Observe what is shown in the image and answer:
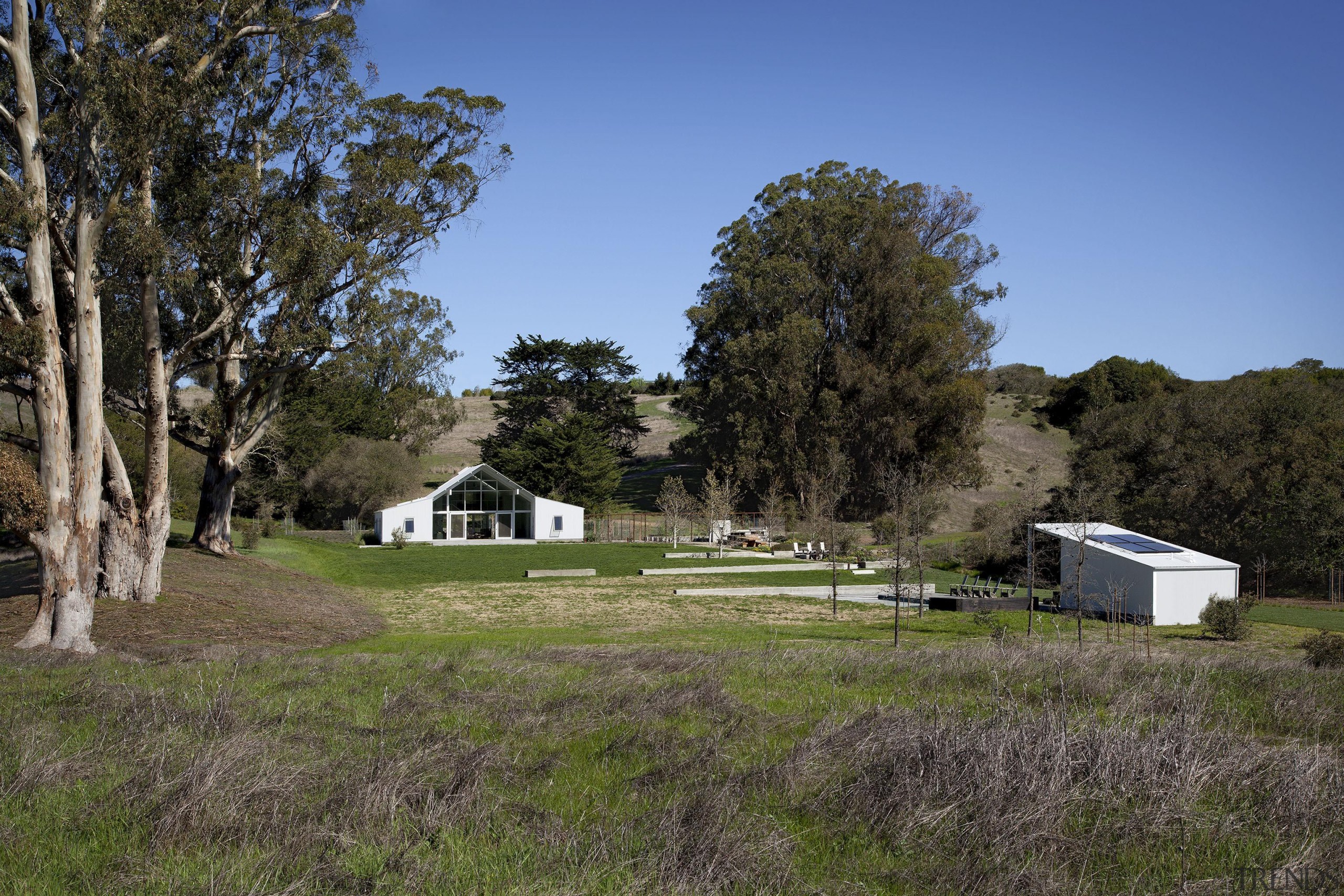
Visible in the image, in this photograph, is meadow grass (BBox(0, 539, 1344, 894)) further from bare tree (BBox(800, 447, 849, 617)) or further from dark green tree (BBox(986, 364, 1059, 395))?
dark green tree (BBox(986, 364, 1059, 395))

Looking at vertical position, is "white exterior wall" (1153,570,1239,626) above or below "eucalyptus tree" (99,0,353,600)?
below

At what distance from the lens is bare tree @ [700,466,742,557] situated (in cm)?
4175

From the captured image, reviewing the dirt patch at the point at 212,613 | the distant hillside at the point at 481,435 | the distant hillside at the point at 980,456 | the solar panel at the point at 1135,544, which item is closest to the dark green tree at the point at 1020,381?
the distant hillside at the point at 980,456

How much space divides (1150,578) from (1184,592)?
121cm

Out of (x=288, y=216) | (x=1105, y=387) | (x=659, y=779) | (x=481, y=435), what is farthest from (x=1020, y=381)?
(x=659, y=779)

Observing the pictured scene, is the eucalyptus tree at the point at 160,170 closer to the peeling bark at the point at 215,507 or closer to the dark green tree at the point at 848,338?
the peeling bark at the point at 215,507

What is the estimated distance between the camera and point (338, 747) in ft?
18.3

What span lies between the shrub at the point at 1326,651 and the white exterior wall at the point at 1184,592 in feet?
36.7

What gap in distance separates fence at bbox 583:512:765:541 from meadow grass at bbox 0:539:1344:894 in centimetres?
4021

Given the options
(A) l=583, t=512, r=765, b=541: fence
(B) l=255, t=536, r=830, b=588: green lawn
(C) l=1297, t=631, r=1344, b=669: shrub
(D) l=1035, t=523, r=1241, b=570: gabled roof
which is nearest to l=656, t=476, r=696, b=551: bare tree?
(A) l=583, t=512, r=765, b=541: fence

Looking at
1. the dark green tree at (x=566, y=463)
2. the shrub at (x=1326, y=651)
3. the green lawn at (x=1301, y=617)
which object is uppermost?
the dark green tree at (x=566, y=463)

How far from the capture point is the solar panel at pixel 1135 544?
2455 cm

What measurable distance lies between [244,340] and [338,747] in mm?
22765

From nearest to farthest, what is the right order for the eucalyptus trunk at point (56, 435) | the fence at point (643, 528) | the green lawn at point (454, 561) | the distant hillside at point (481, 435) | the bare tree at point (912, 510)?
the eucalyptus trunk at point (56, 435) < the bare tree at point (912, 510) < the green lawn at point (454, 561) < the fence at point (643, 528) < the distant hillside at point (481, 435)
